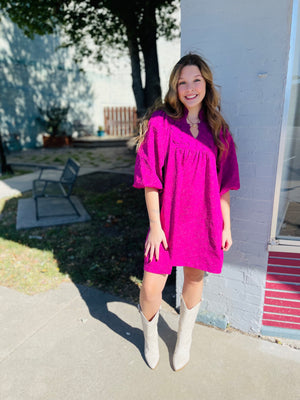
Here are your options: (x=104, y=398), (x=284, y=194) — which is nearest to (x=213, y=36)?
(x=284, y=194)

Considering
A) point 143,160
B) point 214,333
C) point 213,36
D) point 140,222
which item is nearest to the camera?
point 143,160

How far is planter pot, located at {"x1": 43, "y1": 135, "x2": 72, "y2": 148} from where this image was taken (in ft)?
46.2

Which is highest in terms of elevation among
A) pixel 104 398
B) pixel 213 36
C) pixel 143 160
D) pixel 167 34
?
pixel 167 34

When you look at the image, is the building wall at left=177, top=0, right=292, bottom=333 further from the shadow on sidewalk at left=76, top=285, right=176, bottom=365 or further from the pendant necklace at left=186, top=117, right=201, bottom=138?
the shadow on sidewalk at left=76, top=285, right=176, bottom=365

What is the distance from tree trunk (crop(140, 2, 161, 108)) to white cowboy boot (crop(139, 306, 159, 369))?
14.6ft

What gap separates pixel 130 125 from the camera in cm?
1720

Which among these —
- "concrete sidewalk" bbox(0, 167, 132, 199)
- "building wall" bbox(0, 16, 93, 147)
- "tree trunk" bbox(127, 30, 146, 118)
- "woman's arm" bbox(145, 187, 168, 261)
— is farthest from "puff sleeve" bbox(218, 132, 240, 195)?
"building wall" bbox(0, 16, 93, 147)

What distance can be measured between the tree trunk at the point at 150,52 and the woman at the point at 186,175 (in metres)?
4.07

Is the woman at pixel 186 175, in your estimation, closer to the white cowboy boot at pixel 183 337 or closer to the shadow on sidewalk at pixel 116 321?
the white cowboy boot at pixel 183 337

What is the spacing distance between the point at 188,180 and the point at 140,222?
306 cm

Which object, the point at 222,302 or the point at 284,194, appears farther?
the point at 222,302

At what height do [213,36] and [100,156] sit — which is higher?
[213,36]

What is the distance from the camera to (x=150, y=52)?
18.2ft

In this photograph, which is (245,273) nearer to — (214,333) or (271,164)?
(214,333)
